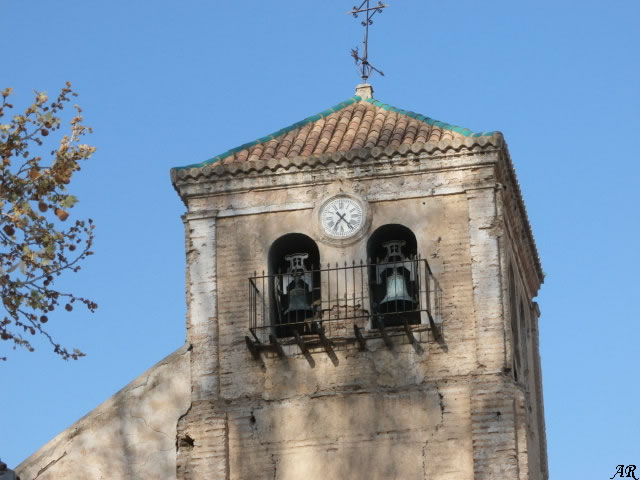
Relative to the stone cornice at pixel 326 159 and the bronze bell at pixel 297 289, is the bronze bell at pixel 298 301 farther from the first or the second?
the stone cornice at pixel 326 159

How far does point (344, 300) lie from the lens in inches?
894

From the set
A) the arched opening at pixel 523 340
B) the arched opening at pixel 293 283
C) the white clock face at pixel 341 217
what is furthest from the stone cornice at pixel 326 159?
the arched opening at pixel 523 340

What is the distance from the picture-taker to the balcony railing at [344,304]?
22469 millimetres

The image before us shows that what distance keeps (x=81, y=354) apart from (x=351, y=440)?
6236mm

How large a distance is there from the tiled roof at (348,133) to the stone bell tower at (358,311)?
4 centimetres

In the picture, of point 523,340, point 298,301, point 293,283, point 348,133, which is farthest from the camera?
point 523,340

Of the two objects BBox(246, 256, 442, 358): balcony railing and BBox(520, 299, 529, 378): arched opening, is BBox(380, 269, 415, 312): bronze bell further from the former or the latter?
BBox(520, 299, 529, 378): arched opening

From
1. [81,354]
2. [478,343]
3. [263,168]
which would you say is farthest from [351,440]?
[81,354]

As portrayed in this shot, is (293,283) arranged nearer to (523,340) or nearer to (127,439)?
(127,439)

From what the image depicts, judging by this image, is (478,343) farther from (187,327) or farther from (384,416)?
(187,327)

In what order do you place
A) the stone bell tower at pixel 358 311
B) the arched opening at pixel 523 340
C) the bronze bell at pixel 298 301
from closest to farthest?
the stone bell tower at pixel 358 311 → the bronze bell at pixel 298 301 → the arched opening at pixel 523 340

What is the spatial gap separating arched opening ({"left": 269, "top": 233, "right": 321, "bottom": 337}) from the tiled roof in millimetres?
1103

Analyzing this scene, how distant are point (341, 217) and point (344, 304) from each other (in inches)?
42.4

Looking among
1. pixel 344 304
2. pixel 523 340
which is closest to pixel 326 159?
pixel 344 304
